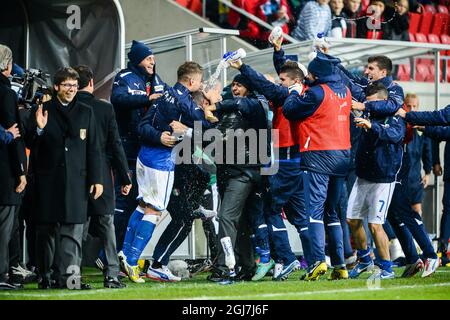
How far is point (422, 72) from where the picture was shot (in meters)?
18.2

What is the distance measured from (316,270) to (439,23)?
435 inches

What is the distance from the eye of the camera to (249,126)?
10.8 meters

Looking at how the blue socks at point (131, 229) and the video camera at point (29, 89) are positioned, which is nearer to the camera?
the video camera at point (29, 89)

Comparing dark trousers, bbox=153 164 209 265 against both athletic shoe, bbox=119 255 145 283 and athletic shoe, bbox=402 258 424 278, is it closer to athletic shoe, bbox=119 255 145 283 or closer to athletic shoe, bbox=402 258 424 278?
athletic shoe, bbox=119 255 145 283

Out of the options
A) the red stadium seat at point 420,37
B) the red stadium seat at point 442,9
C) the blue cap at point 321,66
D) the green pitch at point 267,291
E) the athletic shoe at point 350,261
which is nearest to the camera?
the green pitch at point 267,291

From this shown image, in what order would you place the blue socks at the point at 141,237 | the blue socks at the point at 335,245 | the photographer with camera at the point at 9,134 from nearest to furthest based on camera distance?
the photographer with camera at the point at 9,134 < the blue socks at the point at 335,245 < the blue socks at the point at 141,237

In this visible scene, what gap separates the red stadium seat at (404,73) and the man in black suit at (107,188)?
27.0 feet

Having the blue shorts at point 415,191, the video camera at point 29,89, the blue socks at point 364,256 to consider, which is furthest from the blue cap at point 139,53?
the blue shorts at point 415,191

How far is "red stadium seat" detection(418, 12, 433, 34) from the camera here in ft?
66.4

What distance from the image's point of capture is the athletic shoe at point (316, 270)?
10.4 m

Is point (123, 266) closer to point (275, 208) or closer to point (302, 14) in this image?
point (275, 208)

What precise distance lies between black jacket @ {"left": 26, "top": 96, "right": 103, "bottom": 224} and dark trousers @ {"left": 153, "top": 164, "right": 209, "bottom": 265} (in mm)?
1705

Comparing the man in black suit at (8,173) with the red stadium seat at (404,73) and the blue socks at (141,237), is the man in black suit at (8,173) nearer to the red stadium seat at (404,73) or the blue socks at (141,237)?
the blue socks at (141,237)

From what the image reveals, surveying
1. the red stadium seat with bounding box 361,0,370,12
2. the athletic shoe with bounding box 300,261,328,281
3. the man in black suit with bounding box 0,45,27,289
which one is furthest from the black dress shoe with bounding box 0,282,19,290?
the red stadium seat with bounding box 361,0,370,12
